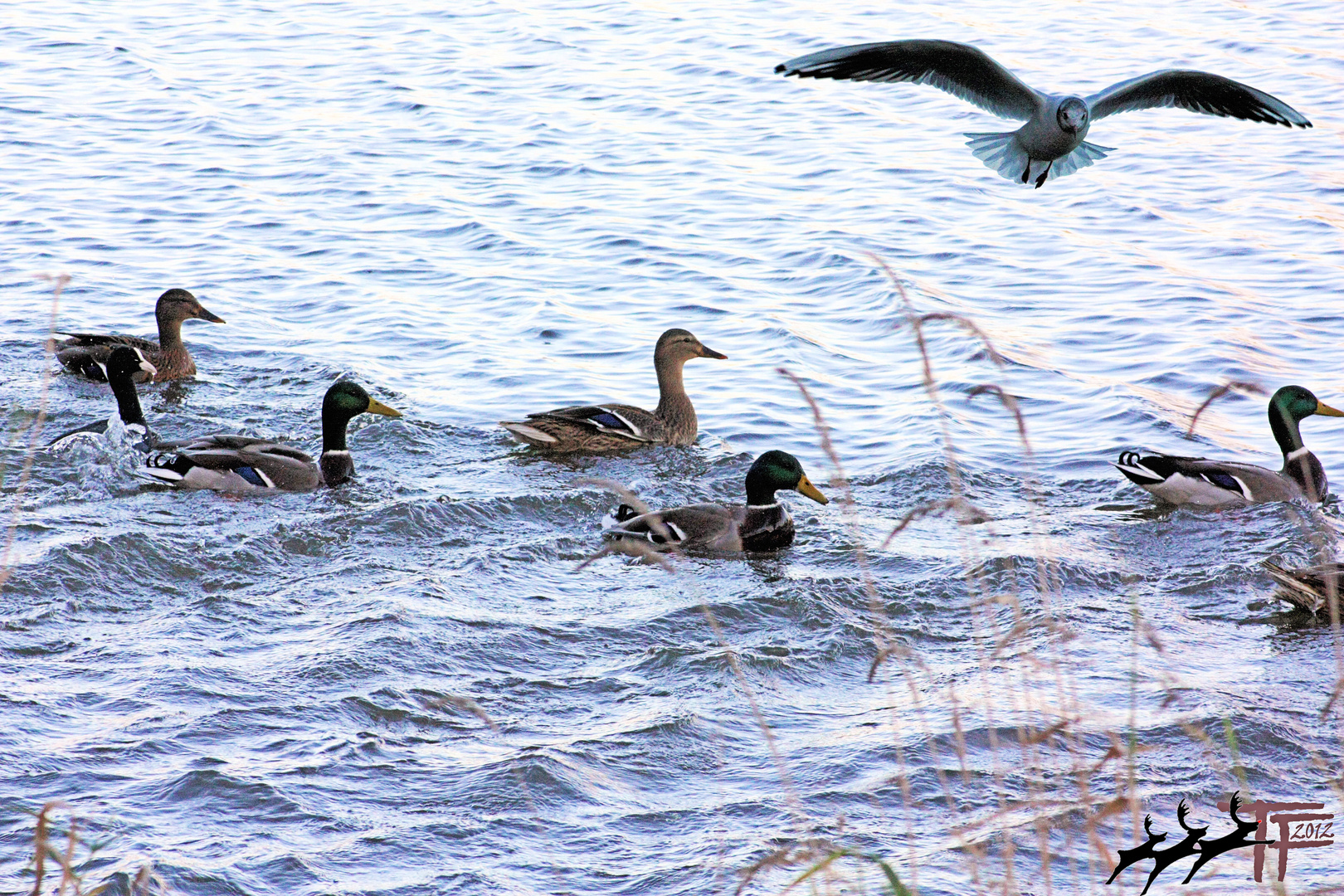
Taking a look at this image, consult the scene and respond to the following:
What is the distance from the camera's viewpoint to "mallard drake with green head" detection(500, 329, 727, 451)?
9.54 metres

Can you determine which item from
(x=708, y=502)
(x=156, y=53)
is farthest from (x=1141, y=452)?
(x=156, y=53)

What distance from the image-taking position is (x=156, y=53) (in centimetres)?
2012

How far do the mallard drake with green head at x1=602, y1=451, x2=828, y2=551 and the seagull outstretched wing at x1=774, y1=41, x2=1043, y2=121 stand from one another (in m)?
2.34

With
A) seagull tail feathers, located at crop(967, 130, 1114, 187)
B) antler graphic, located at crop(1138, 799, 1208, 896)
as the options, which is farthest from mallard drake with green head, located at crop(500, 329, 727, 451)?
antler graphic, located at crop(1138, 799, 1208, 896)

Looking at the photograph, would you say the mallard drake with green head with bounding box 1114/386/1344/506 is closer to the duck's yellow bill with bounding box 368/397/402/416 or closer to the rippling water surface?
the rippling water surface

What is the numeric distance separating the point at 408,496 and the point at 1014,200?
325 inches

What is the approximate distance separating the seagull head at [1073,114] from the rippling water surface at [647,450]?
1700 millimetres

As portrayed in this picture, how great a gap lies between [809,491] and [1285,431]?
3.10 meters

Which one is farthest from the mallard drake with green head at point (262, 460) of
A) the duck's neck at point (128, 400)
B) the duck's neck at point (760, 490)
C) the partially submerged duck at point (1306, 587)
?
the partially submerged duck at point (1306, 587)

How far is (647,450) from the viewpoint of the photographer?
10016mm

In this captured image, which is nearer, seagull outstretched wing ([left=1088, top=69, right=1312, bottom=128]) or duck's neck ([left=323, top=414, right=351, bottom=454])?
seagull outstretched wing ([left=1088, top=69, right=1312, bottom=128])

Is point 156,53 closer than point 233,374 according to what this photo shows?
No

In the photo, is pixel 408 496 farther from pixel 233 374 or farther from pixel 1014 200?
pixel 1014 200

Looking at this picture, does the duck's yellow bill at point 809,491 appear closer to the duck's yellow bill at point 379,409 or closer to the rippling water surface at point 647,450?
the rippling water surface at point 647,450
